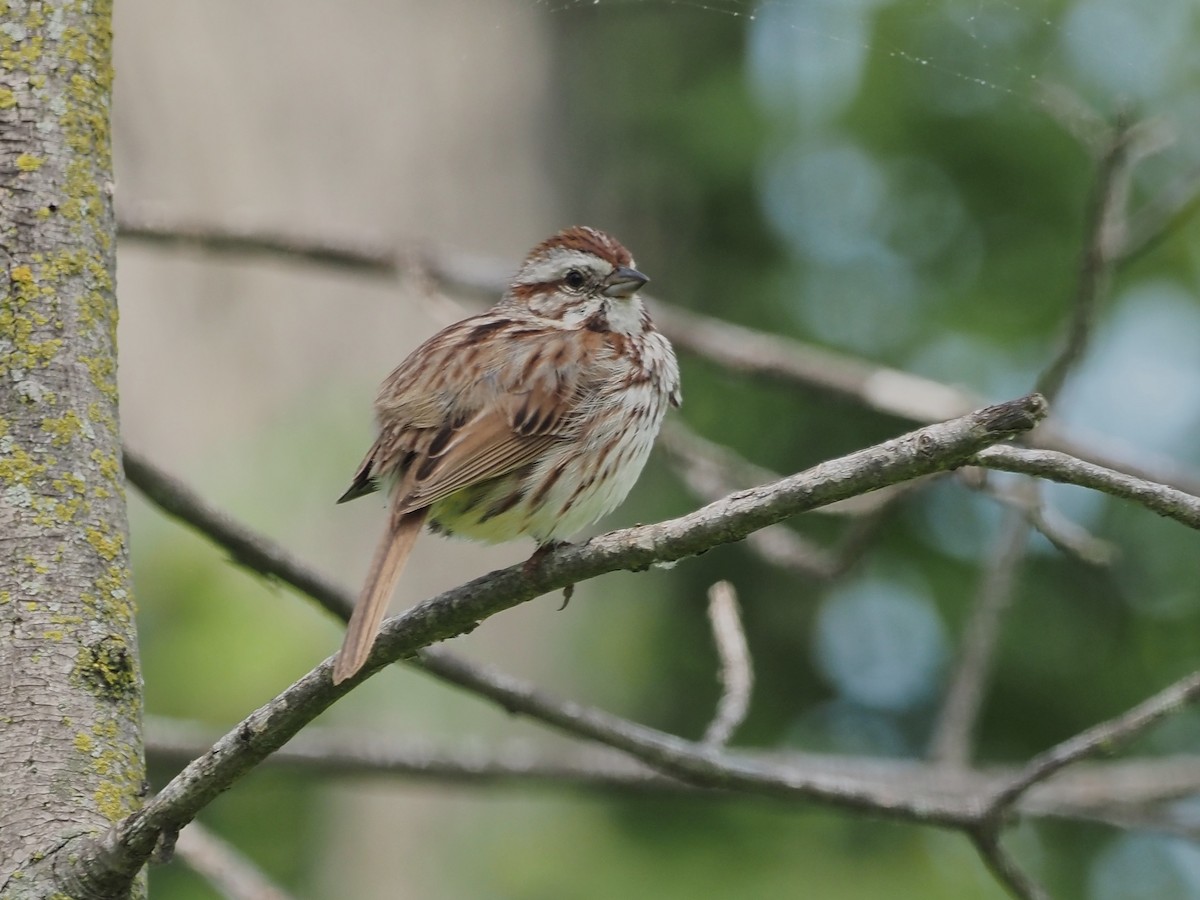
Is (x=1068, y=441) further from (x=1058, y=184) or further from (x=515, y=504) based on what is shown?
(x=1058, y=184)

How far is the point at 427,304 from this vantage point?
5414 millimetres

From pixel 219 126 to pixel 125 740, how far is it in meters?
5.59

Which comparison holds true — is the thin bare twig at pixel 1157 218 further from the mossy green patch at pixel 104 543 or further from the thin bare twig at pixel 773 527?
the mossy green patch at pixel 104 543

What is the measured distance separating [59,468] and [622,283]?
2.02 meters

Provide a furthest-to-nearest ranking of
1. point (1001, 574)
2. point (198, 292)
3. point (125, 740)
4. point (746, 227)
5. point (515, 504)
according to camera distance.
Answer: point (746, 227), point (198, 292), point (1001, 574), point (515, 504), point (125, 740)

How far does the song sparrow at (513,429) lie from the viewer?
147 inches

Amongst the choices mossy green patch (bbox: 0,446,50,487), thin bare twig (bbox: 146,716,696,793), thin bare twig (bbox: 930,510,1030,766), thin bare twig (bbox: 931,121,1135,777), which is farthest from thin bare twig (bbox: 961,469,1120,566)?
mossy green patch (bbox: 0,446,50,487)

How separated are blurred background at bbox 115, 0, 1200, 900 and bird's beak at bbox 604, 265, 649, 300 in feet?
6.50

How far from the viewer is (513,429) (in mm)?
3832

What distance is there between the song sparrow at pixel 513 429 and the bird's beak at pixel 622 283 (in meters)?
0.22

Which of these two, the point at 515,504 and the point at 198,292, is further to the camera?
the point at 198,292

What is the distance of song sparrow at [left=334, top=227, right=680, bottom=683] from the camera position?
3734mm

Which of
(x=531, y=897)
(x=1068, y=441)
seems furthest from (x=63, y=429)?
(x=531, y=897)

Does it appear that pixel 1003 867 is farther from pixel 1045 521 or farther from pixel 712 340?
pixel 712 340
